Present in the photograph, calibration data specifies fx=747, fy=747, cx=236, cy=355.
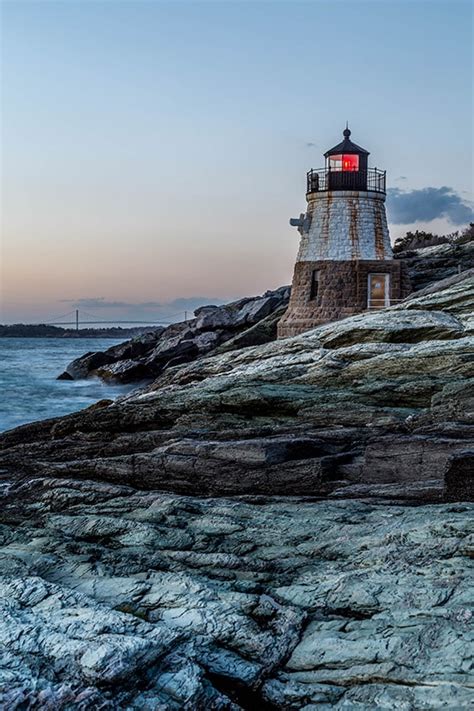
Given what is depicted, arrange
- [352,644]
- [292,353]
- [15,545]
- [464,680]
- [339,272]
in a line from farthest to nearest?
[339,272], [292,353], [15,545], [352,644], [464,680]

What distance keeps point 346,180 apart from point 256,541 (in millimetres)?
19109

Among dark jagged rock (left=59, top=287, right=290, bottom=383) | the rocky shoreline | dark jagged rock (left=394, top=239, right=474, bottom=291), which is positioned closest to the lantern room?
dark jagged rock (left=394, top=239, right=474, bottom=291)

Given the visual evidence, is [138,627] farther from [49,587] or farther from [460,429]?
[460,429]

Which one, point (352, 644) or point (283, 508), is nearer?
point (352, 644)

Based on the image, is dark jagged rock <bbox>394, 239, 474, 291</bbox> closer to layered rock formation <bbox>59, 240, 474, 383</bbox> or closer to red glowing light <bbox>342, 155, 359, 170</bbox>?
layered rock formation <bbox>59, 240, 474, 383</bbox>

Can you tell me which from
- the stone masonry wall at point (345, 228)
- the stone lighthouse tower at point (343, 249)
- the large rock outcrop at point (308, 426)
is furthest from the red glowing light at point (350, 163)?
the large rock outcrop at point (308, 426)

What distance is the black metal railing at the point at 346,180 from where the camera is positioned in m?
23.8

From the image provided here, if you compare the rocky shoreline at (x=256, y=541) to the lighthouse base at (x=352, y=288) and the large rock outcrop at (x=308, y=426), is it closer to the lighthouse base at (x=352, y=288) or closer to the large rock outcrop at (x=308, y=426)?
the large rock outcrop at (x=308, y=426)

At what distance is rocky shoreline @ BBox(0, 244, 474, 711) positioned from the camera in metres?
4.38

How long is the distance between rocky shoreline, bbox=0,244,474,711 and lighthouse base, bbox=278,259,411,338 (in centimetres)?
994

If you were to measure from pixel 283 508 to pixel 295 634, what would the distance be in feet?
8.14

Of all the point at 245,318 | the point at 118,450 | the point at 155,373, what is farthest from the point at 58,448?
the point at 155,373

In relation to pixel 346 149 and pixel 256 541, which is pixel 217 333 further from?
pixel 256 541

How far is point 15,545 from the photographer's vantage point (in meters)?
6.75
